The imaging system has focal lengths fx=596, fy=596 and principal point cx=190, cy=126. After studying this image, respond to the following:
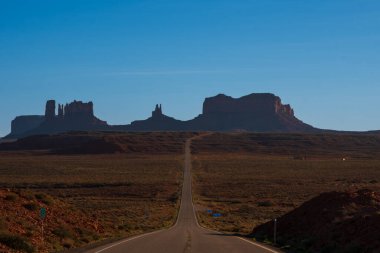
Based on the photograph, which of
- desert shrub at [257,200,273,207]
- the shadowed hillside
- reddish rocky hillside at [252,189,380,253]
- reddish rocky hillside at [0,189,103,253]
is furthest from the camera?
the shadowed hillside

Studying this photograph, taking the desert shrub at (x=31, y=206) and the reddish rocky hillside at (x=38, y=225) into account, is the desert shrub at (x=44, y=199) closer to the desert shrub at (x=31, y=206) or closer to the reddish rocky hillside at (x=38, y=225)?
the reddish rocky hillside at (x=38, y=225)

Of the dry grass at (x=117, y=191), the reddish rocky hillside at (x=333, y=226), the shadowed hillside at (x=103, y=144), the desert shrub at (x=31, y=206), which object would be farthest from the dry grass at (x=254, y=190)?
the shadowed hillside at (x=103, y=144)

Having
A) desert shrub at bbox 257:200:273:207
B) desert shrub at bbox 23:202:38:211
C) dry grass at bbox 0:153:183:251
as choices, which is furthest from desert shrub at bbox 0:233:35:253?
desert shrub at bbox 257:200:273:207

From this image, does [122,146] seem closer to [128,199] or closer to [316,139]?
[316,139]

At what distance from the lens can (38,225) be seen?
21.1 meters

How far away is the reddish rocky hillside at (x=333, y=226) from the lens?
16703mm

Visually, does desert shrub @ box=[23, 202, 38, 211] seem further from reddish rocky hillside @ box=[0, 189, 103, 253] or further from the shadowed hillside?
the shadowed hillside

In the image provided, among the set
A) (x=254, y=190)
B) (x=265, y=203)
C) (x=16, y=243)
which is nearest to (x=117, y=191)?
(x=254, y=190)

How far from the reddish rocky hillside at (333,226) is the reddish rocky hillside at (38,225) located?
7.20m

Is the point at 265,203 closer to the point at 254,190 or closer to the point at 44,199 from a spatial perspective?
the point at 254,190

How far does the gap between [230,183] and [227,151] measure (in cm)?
8264

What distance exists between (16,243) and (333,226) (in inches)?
391

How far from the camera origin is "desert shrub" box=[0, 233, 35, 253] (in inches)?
659

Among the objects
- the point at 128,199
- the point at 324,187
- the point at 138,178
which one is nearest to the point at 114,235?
the point at 128,199
